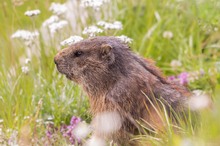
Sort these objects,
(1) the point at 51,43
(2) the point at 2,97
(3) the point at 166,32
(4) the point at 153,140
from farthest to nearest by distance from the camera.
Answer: (3) the point at 166,32, (1) the point at 51,43, (2) the point at 2,97, (4) the point at 153,140

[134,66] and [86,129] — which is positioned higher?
[134,66]

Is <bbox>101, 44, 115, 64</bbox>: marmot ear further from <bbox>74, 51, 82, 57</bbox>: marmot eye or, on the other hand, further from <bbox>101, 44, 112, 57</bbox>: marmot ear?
<bbox>74, 51, 82, 57</bbox>: marmot eye

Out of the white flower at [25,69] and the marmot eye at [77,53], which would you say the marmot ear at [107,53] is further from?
the white flower at [25,69]

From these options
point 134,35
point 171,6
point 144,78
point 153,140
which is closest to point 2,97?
point 144,78

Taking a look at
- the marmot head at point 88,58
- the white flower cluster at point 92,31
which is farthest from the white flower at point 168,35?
the marmot head at point 88,58

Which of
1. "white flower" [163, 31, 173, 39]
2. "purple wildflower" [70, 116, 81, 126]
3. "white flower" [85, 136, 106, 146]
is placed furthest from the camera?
"white flower" [163, 31, 173, 39]

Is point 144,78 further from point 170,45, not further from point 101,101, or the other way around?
point 170,45

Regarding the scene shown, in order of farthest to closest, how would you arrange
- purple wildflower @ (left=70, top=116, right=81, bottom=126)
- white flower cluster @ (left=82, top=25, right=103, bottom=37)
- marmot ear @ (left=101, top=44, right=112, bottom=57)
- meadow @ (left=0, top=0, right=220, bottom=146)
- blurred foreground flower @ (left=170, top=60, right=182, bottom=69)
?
blurred foreground flower @ (left=170, top=60, right=182, bottom=69) < white flower cluster @ (left=82, top=25, right=103, bottom=37) < purple wildflower @ (left=70, top=116, right=81, bottom=126) < marmot ear @ (left=101, top=44, right=112, bottom=57) < meadow @ (left=0, top=0, right=220, bottom=146)

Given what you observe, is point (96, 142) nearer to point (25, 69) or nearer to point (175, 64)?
point (25, 69)

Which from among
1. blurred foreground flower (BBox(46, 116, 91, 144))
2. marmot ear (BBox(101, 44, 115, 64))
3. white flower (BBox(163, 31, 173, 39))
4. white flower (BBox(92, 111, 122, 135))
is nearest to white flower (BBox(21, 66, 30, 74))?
blurred foreground flower (BBox(46, 116, 91, 144))
